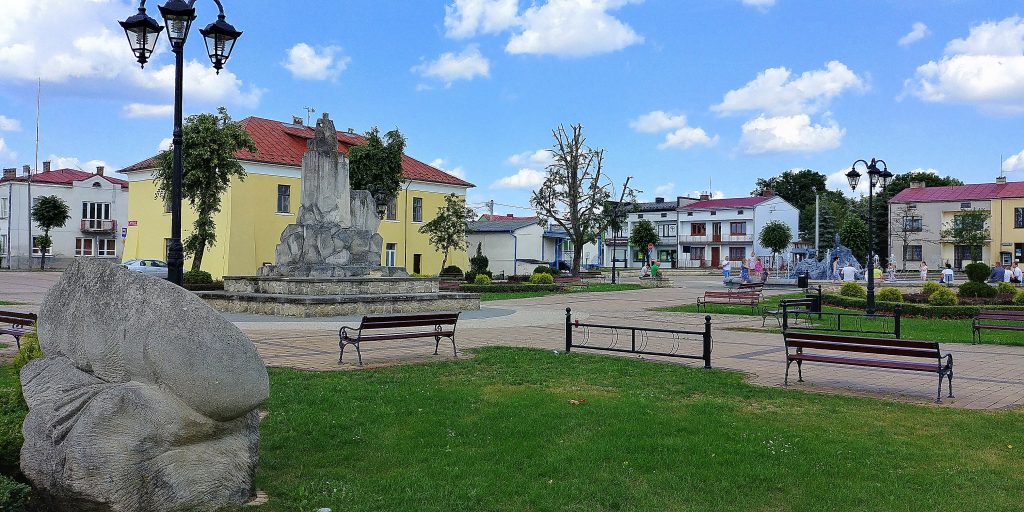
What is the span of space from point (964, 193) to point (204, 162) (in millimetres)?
61230

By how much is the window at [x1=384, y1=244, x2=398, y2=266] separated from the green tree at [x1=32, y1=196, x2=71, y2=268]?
26.8 metres

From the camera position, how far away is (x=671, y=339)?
50.8ft

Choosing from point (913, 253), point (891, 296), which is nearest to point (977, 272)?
point (891, 296)

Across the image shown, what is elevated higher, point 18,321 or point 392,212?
point 392,212

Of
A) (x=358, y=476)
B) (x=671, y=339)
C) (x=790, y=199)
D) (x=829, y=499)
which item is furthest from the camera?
(x=790, y=199)

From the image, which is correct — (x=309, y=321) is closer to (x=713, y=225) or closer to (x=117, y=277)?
(x=117, y=277)

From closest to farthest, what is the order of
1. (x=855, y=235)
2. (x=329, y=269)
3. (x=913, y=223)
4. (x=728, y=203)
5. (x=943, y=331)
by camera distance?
(x=943, y=331) → (x=329, y=269) → (x=855, y=235) → (x=913, y=223) → (x=728, y=203)

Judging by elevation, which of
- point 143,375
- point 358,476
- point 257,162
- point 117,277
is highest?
point 257,162

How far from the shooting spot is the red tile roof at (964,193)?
2435 inches

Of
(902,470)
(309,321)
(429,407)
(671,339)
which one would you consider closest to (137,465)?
(429,407)

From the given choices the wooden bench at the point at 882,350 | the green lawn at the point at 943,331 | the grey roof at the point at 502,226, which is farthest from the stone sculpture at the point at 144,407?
the grey roof at the point at 502,226

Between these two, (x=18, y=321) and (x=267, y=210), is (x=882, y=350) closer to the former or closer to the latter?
(x=18, y=321)

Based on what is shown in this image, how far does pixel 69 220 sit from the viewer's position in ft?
208

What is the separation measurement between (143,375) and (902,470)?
5.26 metres
